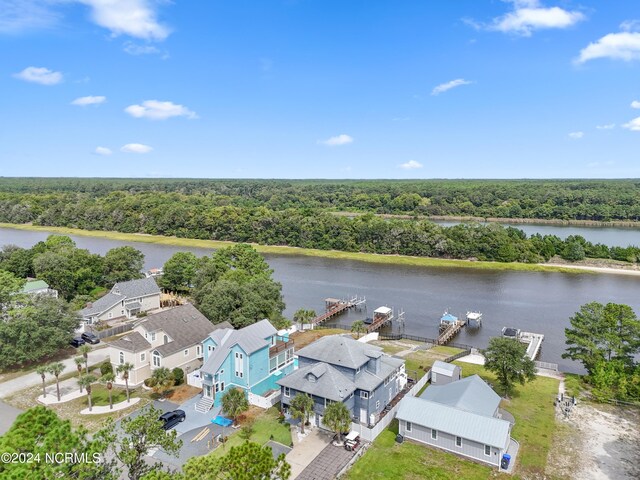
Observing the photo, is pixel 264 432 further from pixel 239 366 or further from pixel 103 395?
pixel 103 395

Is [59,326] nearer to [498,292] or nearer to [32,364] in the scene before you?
[32,364]

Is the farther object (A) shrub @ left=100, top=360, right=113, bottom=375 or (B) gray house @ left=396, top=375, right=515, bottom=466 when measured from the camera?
(A) shrub @ left=100, top=360, right=113, bottom=375

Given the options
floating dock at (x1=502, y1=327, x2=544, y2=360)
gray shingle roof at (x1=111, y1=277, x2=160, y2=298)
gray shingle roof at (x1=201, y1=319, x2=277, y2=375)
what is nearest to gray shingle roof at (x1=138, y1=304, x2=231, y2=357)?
gray shingle roof at (x1=201, y1=319, x2=277, y2=375)

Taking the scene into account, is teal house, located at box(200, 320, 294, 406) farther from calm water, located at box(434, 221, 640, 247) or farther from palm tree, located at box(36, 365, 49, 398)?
calm water, located at box(434, 221, 640, 247)

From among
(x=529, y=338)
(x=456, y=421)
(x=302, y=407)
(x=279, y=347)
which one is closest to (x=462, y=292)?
(x=529, y=338)

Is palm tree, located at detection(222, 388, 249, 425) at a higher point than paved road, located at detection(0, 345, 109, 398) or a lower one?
higher

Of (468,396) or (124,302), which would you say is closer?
(468,396)

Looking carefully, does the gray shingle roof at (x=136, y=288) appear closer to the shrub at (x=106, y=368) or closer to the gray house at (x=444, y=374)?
the shrub at (x=106, y=368)
